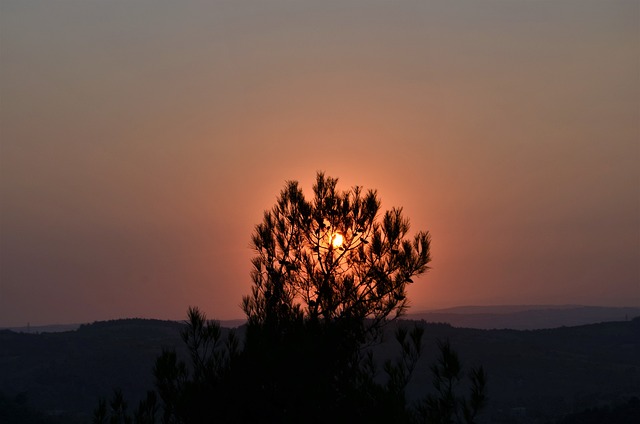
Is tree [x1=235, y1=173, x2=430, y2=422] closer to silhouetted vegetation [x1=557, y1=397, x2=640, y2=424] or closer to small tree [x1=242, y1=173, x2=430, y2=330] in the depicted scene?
small tree [x1=242, y1=173, x2=430, y2=330]

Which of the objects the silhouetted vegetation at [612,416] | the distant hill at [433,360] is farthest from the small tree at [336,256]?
the distant hill at [433,360]

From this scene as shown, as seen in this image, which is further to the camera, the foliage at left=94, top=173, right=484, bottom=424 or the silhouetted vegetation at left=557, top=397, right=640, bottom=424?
the silhouetted vegetation at left=557, top=397, right=640, bottom=424

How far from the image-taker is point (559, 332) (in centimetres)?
10425

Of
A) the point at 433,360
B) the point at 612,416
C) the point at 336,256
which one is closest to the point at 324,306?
the point at 336,256

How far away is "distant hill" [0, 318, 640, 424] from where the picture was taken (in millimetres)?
68000

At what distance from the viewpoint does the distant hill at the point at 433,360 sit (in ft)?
223

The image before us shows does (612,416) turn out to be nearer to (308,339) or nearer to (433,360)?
(433,360)

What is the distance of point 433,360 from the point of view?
237ft

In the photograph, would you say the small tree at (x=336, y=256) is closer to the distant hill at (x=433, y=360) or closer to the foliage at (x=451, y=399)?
the foliage at (x=451, y=399)

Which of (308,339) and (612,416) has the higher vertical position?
(308,339)

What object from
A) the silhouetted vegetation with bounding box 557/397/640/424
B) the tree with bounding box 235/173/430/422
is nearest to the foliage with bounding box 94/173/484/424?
the tree with bounding box 235/173/430/422

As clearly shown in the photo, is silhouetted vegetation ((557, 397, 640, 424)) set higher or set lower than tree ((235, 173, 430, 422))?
lower

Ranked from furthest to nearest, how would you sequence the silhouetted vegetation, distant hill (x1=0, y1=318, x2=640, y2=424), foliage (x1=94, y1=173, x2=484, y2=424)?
distant hill (x1=0, y1=318, x2=640, y2=424) → the silhouetted vegetation → foliage (x1=94, y1=173, x2=484, y2=424)

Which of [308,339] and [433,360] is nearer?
[308,339]
